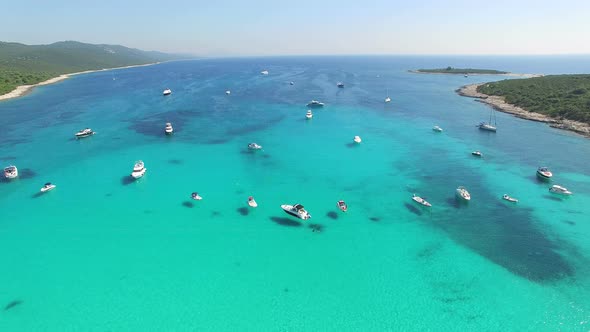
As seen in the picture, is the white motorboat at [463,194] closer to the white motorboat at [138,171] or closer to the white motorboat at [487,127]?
the white motorboat at [487,127]

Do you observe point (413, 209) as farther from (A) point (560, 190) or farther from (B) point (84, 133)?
(B) point (84, 133)

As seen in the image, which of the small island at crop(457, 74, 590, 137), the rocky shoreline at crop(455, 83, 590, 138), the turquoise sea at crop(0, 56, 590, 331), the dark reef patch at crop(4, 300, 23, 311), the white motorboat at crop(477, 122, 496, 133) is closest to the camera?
the dark reef patch at crop(4, 300, 23, 311)

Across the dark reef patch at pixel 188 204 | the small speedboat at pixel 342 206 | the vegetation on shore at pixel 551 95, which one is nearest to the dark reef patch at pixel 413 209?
the small speedboat at pixel 342 206

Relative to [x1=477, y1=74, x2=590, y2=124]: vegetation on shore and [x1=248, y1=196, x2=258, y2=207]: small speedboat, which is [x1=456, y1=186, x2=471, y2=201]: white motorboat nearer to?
[x1=248, y1=196, x2=258, y2=207]: small speedboat

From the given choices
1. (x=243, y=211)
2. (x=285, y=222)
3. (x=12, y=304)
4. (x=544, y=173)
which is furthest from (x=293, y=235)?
(x=544, y=173)

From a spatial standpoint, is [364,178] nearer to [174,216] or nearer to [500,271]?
[500,271]

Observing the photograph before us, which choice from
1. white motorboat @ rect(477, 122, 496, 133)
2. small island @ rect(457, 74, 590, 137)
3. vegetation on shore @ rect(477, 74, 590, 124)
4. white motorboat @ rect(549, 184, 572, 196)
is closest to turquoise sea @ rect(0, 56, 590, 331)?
white motorboat @ rect(549, 184, 572, 196)

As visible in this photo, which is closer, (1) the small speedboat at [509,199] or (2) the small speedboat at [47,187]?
(1) the small speedboat at [509,199]
